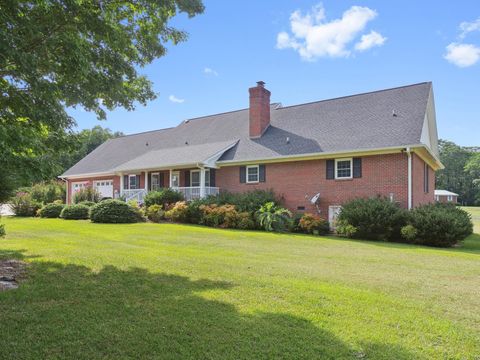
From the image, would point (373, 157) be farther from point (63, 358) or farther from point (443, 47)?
point (63, 358)

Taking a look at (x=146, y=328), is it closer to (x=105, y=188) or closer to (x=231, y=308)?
(x=231, y=308)

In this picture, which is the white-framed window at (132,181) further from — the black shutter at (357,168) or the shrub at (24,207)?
the black shutter at (357,168)

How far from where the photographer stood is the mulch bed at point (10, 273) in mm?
5692

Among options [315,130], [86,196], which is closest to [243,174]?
[315,130]

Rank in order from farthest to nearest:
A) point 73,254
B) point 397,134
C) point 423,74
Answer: point 423,74
point 397,134
point 73,254

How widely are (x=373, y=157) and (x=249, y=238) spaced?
7804mm

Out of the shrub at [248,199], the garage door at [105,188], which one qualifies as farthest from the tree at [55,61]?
the garage door at [105,188]

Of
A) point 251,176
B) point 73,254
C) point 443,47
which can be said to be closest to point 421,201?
point 443,47

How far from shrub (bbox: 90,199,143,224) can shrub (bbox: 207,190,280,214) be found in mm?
4352

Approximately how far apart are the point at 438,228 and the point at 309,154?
7.13m

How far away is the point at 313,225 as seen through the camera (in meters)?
16.6

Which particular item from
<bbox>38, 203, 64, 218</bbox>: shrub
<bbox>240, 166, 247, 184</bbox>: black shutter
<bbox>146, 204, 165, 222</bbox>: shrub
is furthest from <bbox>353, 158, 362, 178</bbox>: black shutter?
<bbox>38, 203, 64, 218</bbox>: shrub

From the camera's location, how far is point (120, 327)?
423 cm

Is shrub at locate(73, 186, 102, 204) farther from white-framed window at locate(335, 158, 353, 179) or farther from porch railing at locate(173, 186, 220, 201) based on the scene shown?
white-framed window at locate(335, 158, 353, 179)
